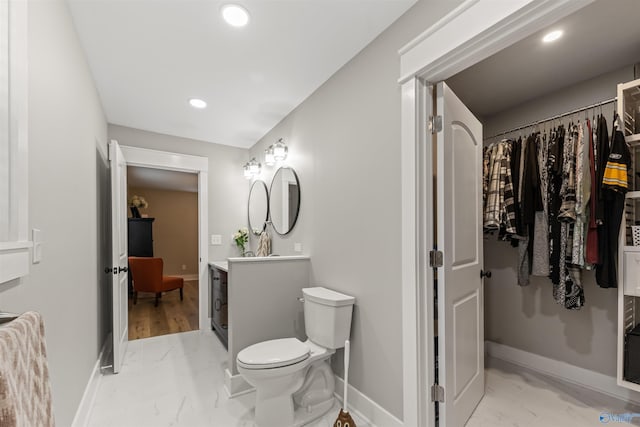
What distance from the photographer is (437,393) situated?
1.49 m

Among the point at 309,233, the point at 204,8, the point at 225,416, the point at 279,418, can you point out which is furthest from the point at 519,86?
the point at 225,416

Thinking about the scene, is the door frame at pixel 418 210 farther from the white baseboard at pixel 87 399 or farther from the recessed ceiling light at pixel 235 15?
the white baseboard at pixel 87 399

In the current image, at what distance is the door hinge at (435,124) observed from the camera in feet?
4.99

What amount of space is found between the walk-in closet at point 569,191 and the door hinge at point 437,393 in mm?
1212

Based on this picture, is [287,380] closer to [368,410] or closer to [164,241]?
[368,410]

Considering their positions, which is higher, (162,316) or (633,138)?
(633,138)

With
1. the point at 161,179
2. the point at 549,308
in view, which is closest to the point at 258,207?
the point at 549,308

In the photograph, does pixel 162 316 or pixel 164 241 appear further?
pixel 164 241

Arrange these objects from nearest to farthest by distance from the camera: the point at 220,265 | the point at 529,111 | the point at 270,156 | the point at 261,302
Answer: the point at 261,302
the point at 529,111
the point at 270,156
the point at 220,265

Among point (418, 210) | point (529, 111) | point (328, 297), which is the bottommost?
point (328, 297)

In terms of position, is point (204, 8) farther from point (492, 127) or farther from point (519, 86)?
point (492, 127)

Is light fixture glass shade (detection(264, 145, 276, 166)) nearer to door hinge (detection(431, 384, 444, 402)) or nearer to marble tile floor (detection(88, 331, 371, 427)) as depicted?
marble tile floor (detection(88, 331, 371, 427))

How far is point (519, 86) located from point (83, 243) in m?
3.39

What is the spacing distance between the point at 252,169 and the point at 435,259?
2.60 m
